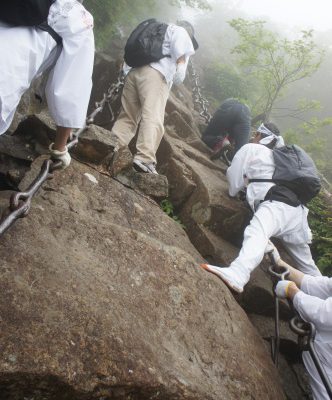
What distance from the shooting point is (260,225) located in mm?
3975

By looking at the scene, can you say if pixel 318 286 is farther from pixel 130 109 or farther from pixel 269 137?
pixel 130 109

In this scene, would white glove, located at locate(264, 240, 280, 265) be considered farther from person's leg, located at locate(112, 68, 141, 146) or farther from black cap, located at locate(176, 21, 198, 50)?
black cap, located at locate(176, 21, 198, 50)

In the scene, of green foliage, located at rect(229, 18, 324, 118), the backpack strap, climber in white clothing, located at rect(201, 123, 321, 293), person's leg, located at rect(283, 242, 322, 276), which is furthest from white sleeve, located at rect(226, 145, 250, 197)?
green foliage, located at rect(229, 18, 324, 118)

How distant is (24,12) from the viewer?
164 cm

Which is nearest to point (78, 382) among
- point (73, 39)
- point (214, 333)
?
point (214, 333)

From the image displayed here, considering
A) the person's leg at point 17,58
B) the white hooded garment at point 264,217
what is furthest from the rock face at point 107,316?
the white hooded garment at point 264,217

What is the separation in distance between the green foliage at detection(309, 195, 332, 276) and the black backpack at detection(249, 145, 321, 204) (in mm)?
1122

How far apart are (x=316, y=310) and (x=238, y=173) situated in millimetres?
2483

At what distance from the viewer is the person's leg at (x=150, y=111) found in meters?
4.24

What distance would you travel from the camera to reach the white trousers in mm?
3564

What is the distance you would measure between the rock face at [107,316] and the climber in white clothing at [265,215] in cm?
83

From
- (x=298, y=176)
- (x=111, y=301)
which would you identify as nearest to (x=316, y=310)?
A: (x=298, y=176)

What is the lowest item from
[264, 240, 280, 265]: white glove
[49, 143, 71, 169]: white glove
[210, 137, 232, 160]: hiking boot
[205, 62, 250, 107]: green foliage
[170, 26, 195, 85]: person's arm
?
[205, 62, 250, 107]: green foliage

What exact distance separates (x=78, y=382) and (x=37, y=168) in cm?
194
